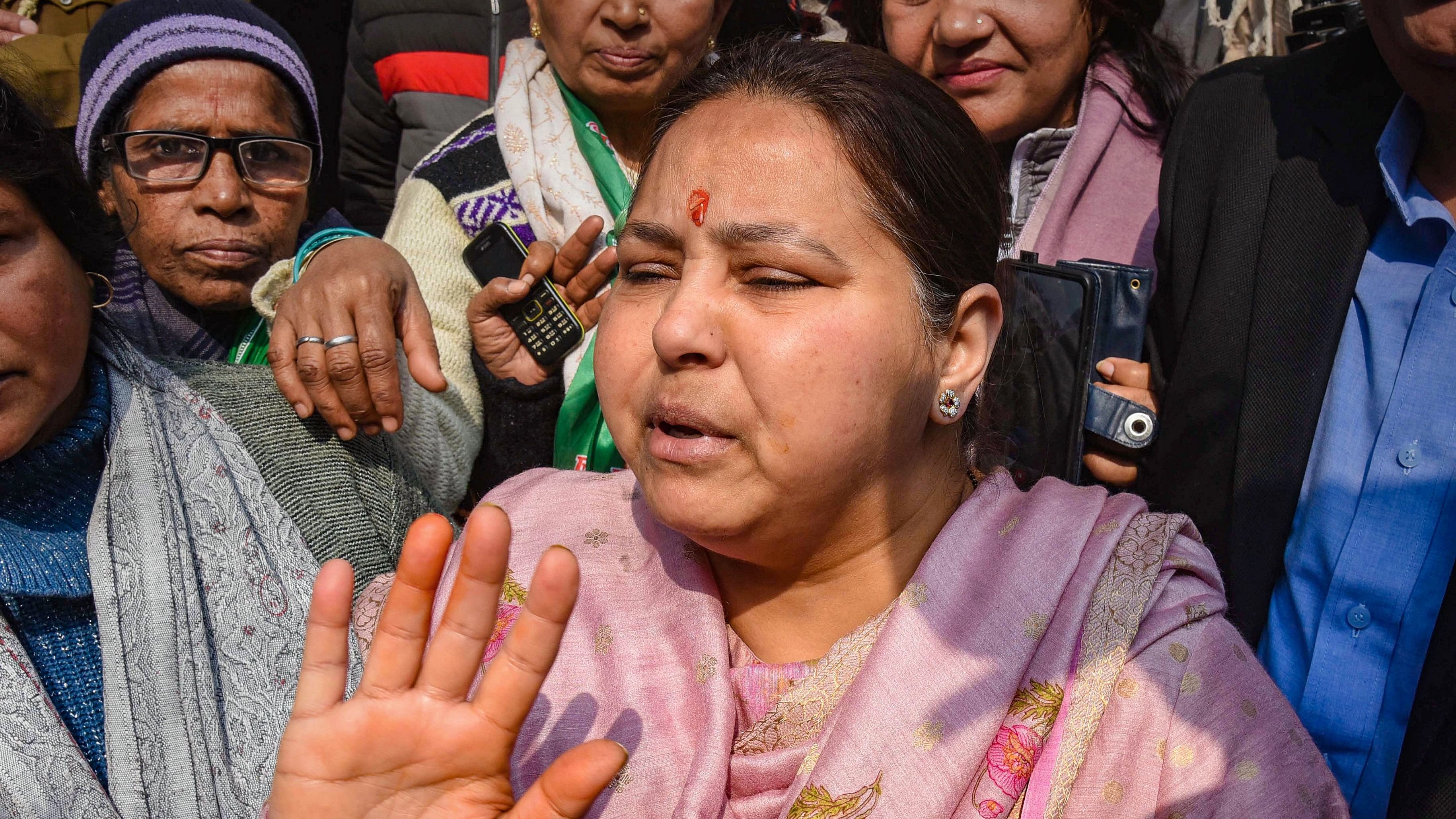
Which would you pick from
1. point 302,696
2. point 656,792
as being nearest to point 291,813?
point 302,696

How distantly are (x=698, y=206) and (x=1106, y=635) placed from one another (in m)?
0.90

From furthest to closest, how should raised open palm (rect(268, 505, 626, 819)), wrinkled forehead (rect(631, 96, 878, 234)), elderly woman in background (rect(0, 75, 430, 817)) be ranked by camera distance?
elderly woman in background (rect(0, 75, 430, 817))
wrinkled forehead (rect(631, 96, 878, 234))
raised open palm (rect(268, 505, 626, 819))

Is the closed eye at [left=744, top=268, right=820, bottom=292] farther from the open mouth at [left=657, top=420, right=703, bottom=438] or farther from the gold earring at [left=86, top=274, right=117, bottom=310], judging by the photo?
the gold earring at [left=86, top=274, right=117, bottom=310]

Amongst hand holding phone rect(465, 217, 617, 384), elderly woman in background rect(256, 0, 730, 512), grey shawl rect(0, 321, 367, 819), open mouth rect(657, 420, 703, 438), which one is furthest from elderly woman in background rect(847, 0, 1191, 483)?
grey shawl rect(0, 321, 367, 819)

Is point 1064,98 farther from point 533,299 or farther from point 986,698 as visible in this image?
point 986,698

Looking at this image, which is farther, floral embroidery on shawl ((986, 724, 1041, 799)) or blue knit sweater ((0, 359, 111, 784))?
blue knit sweater ((0, 359, 111, 784))

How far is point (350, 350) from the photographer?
6.94 feet

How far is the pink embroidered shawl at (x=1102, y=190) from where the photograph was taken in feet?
8.39

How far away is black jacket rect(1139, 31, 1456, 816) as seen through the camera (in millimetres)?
1950

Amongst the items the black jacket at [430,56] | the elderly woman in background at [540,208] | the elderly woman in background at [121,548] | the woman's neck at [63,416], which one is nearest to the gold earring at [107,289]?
the elderly woman in background at [121,548]

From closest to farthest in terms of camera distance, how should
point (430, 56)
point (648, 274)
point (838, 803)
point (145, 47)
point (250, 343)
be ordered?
point (838, 803) < point (648, 274) < point (145, 47) < point (250, 343) < point (430, 56)

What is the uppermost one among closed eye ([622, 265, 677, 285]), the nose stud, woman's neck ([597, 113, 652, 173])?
closed eye ([622, 265, 677, 285])

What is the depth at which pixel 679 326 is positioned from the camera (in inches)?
59.9

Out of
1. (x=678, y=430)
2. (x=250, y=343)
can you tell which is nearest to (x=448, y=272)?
(x=250, y=343)
